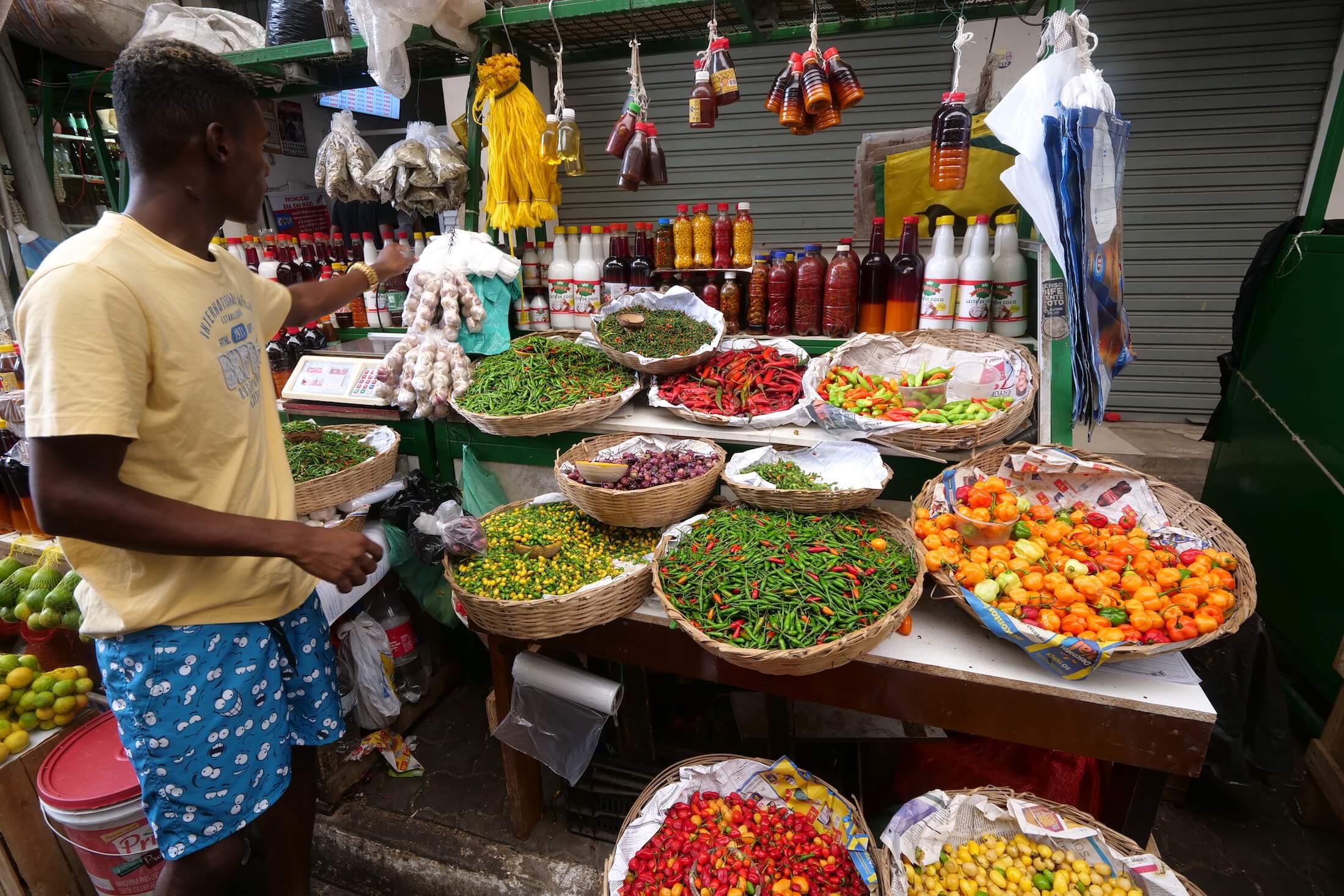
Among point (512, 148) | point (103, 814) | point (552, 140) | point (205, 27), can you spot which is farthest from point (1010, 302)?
A: point (205, 27)

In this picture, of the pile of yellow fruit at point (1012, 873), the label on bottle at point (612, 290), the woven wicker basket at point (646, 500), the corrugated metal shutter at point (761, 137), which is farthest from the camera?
the corrugated metal shutter at point (761, 137)

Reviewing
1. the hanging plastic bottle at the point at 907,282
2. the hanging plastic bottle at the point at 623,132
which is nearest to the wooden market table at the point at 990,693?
the hanging plastic bottle at the point at 907,282

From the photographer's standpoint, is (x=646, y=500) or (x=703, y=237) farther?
(x=703, y=237)

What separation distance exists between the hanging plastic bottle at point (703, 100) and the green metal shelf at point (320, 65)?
158cm

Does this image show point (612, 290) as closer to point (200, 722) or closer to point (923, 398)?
point (923, 398)

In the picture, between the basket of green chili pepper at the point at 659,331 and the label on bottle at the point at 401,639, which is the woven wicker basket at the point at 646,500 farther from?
the label on bottle at the point at 401,639

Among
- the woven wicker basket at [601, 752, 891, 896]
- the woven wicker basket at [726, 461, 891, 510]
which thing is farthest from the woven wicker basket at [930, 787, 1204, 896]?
the woven wicker basket at [726, 461, 891, 510]

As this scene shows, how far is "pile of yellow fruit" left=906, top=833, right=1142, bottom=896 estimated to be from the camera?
5.79 feet

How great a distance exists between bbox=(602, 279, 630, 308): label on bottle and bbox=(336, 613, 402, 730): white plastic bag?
1994mm

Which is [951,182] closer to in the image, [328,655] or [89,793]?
[328,655]

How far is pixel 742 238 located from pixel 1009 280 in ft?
4.17

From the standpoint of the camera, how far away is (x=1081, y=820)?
1.90m

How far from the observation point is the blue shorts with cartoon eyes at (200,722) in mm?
1630

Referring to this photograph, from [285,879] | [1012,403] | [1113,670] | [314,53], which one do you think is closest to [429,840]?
[285,879]
